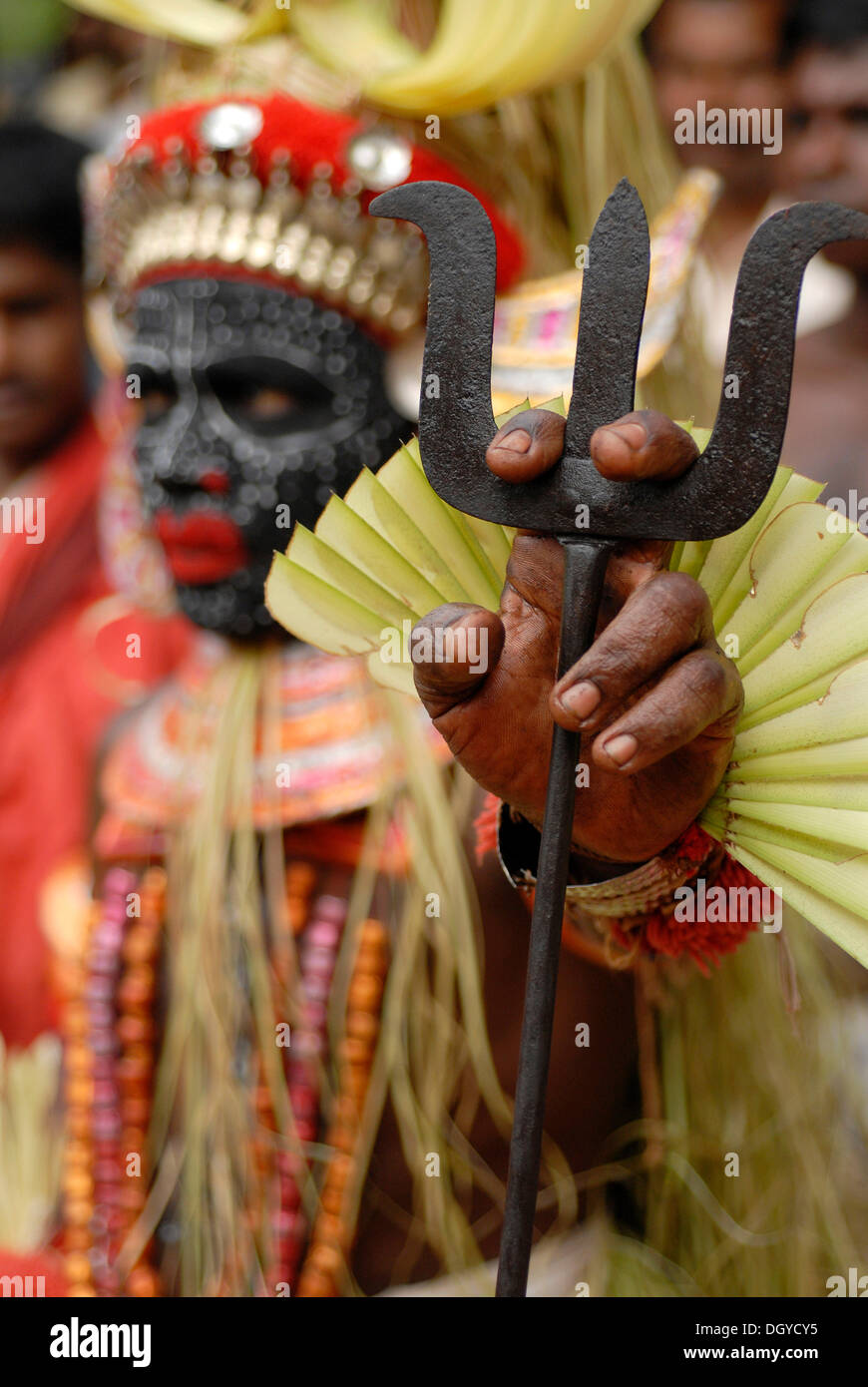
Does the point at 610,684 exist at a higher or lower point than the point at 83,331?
lower

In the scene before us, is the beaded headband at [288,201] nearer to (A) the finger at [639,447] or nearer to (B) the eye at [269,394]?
(B) the eye at [269,394]

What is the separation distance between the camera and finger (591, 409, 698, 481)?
623mm

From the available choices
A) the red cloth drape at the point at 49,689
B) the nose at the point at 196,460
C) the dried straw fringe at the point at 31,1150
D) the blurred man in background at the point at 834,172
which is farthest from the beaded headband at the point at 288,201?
the dried straw fringe at the point at 31,1150

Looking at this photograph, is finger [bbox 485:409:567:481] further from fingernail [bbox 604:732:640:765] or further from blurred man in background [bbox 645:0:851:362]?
blurred man in background [bbox 645:0:851:362]

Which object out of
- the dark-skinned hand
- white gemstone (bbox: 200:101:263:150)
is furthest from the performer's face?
the dark-skinned hand

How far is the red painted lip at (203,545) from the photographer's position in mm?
1245

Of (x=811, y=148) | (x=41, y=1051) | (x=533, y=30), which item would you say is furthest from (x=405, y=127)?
(x=41, y=1051)

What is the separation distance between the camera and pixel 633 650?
65 centimetres

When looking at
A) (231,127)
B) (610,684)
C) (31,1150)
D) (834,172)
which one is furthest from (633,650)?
(834,172)

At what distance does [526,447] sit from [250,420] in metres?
0.65

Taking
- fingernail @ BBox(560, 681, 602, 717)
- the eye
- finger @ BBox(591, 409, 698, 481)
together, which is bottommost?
fingernail @ BBox(560, 681, 602, 717)

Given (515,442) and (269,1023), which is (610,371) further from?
(269,1023)

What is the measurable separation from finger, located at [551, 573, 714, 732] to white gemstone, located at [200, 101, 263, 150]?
0.77 metres
